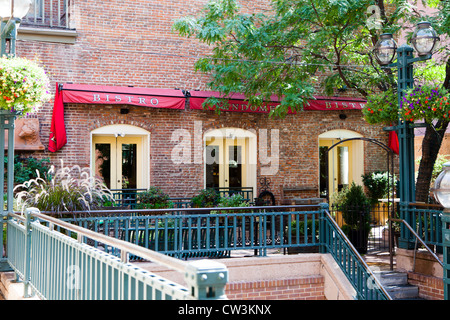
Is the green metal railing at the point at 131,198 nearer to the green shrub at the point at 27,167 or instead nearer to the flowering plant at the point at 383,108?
the green shrub at the point at 27,167

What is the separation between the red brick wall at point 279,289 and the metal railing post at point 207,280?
531 centimetres

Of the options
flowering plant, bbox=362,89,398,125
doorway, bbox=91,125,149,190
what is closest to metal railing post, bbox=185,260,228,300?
flowering plant, bbox=362,89,398,125

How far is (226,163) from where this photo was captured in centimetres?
1398

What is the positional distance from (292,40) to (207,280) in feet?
32.5

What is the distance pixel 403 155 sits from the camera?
8.49m

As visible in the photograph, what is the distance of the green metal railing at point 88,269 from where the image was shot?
229 cm

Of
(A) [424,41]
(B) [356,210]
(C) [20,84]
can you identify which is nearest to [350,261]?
(B) [356,210]

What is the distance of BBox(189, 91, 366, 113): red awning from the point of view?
12.8 metres

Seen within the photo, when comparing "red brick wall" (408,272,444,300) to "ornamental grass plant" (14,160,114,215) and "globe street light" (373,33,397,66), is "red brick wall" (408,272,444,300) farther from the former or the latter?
"ornamental grass plant" (14,160,114,215)

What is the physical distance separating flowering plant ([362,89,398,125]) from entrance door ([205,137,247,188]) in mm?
5492

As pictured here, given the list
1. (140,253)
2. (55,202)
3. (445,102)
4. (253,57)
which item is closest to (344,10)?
(253,57)

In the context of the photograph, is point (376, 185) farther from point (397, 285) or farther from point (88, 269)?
point (88, 269)

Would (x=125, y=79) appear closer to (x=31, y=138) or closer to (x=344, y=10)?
(x=31, y=138)

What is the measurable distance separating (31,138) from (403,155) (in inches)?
318
